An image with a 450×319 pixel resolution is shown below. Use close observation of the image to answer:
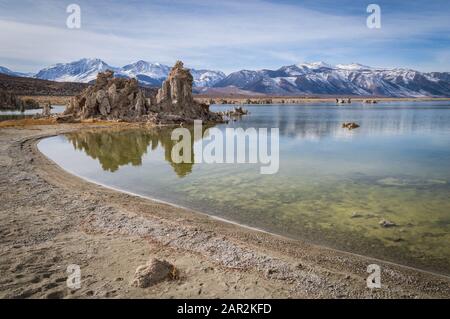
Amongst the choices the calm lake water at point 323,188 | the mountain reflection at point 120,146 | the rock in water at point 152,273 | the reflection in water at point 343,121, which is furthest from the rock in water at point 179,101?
the rock in water at point 152,273

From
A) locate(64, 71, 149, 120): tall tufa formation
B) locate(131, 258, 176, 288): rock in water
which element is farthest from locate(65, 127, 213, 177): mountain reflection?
locate(131, 258, 176, 288): rock in water

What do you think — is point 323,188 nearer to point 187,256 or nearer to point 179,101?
point 187,256

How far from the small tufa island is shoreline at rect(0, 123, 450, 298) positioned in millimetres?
46835

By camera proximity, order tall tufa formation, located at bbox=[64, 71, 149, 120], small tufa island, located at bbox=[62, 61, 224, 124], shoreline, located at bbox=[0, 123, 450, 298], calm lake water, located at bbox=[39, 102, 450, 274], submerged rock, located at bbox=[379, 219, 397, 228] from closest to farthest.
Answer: shoreline, located at bbox=[0, 123, 450, 298], calm lake water, located at bbox=[39, 102, 450, 274], submerged rock, located at bbox=[379, 219, 397, 228], small tufa island, located at bbox=[62, 61, 224, 124], tall tufa formation, located at bbox=[64, 71, 149, 120]

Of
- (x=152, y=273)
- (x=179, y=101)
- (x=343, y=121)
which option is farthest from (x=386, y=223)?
(x=343, y=121)

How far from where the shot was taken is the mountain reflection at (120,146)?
27719mm

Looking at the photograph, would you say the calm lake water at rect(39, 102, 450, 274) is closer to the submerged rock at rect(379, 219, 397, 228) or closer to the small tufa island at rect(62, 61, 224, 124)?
the submerged rock at rect(379, 219, 397, 228)

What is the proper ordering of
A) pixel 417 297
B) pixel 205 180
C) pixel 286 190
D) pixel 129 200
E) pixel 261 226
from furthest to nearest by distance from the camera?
pixel 205 180 → pixel 286 190 → pixel 129 200 → pixel 261 226 → pixel 417 297

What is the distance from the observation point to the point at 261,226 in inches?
547

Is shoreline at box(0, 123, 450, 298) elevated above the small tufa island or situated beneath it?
situated beneath

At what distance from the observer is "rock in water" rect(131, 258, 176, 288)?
861 centimetres
